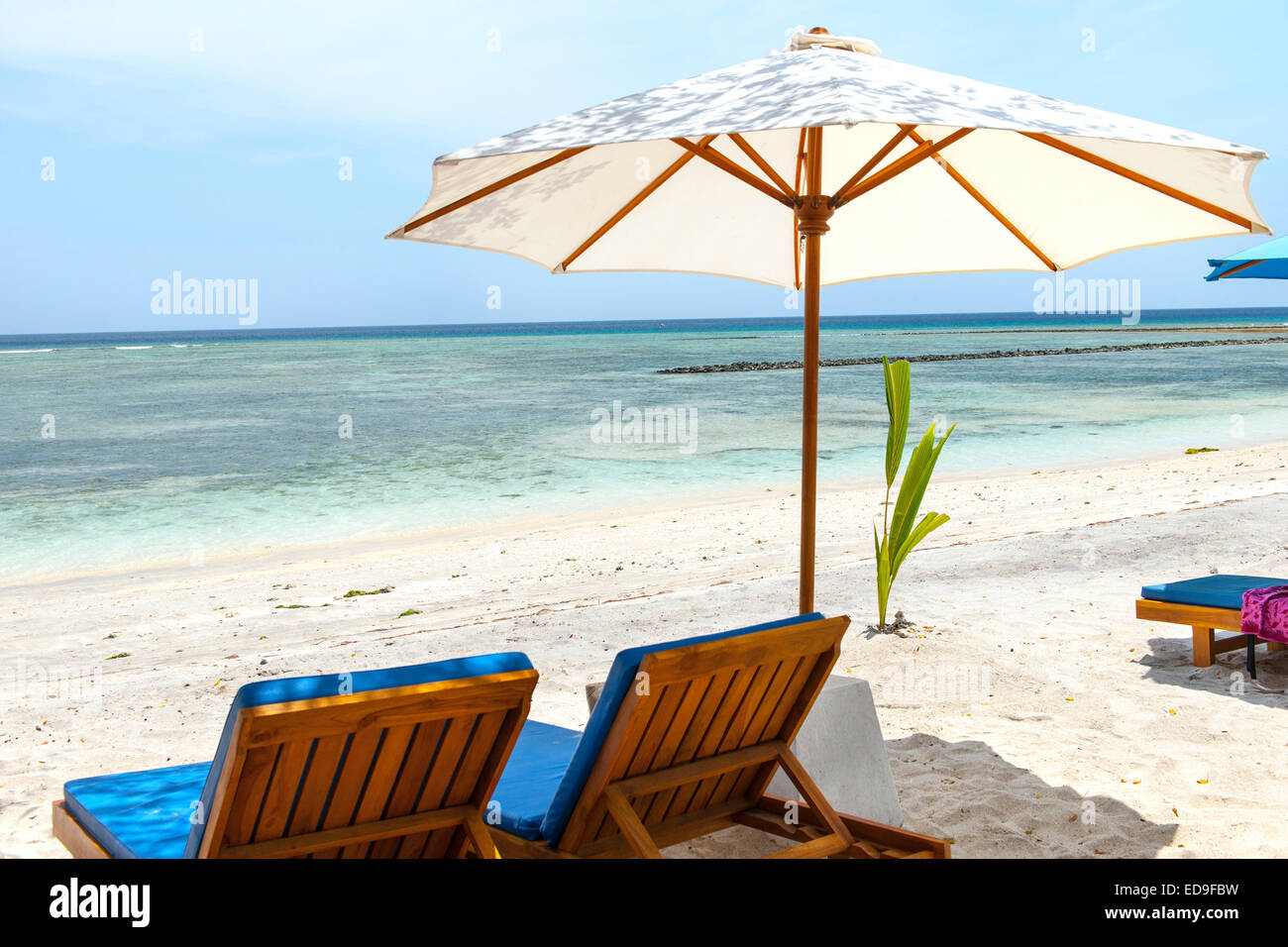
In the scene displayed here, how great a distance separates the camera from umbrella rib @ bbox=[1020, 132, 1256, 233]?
338 centimetres

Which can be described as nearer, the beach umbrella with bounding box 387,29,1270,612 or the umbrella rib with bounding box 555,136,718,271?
the beach umbrella with bounding box 387,29,1270,612

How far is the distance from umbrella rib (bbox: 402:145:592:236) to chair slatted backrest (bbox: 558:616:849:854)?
1798 millimetres

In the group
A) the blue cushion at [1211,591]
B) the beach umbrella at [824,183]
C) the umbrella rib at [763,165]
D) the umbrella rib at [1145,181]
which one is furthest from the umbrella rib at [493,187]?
A: the blue cushion at [1211,591]

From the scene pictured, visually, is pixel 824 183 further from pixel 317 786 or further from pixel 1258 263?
pixel 317 786

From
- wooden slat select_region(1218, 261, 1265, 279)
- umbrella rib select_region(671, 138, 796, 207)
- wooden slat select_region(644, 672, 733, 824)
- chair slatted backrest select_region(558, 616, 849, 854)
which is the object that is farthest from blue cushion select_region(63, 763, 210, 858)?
wooden slat select_region(1218, 261, 1265, 279)

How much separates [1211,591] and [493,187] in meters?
3.78

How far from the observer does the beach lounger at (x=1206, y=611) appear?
480 cm

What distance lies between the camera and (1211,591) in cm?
499

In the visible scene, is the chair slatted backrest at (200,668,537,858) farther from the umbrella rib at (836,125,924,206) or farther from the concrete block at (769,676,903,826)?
the umbrella rib at (836,125,924,206)

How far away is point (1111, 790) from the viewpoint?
3.61 metres

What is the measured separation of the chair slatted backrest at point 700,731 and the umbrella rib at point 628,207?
85.6 inches

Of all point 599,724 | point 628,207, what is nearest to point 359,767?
point 599,724

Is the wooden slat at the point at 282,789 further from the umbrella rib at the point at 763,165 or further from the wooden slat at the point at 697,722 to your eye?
the umbrella rib at the point at 763,165
